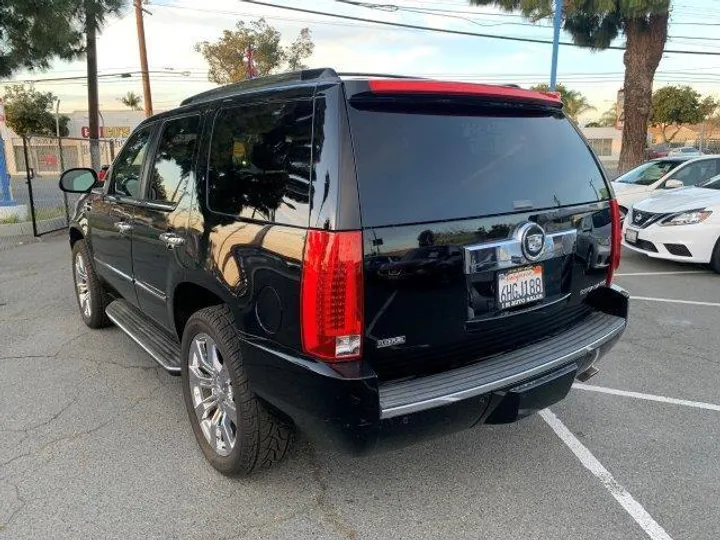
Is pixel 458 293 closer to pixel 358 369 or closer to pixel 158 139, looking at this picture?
pixel 358 369

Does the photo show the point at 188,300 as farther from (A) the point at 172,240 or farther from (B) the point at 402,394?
(B) the point at 402,394

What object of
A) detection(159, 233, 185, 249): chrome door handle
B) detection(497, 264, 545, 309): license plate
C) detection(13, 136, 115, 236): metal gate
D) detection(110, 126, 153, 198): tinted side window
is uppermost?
detection(110, 126, 153, 198): tinted side window

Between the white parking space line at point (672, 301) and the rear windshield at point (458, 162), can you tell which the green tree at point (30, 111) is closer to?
the white parking space line at point (672, 301)

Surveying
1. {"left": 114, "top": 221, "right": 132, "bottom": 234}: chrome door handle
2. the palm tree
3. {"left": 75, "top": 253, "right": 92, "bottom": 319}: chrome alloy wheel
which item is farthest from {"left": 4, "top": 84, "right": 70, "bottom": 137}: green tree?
{"left": 114, "top": 221, "right": 132, "bottom": 234}: chrome door handle

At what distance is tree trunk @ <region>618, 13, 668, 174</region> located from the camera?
49.4 feet

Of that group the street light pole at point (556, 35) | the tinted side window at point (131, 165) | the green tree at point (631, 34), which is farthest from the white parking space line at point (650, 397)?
the green tree at point (631, 34)

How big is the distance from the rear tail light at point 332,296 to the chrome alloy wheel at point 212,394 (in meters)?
0.76

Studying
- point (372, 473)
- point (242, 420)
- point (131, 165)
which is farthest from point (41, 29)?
point (372, 473)

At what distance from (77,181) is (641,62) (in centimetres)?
1490

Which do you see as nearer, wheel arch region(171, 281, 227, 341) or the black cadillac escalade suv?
the black cadillac escalade suv

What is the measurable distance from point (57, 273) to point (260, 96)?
6.28 meters

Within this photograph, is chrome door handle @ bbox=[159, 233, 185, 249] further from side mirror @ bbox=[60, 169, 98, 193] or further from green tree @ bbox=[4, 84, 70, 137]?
green tree @ bbox=[4, 84, 70, 137]

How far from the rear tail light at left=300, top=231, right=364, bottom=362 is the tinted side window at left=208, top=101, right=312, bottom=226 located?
17 cm

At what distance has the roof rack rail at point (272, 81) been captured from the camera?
2.52 meters
